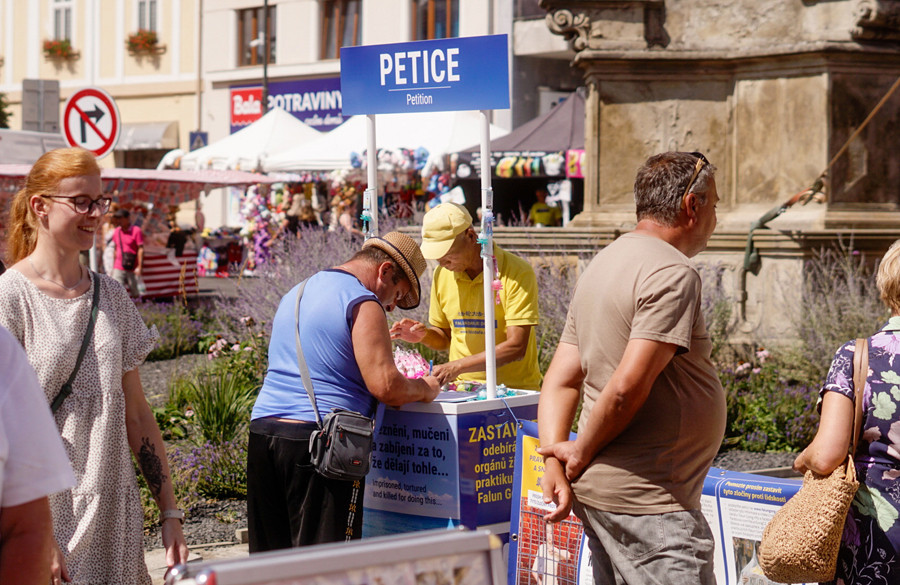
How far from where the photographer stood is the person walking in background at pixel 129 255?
59.9 ft

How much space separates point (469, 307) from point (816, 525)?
7.24 feet

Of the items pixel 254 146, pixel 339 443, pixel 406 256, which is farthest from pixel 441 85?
pixel 254 146

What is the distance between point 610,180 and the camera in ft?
32.7

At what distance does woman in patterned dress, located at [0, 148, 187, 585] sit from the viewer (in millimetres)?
3027

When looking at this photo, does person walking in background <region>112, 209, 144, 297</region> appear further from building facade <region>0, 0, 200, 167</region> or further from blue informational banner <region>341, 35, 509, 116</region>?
building facade <region>0, 0, 200, 167</region>

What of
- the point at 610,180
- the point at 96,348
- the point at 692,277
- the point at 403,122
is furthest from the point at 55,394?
the point at 403,122

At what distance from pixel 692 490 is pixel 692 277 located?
0.60 meters

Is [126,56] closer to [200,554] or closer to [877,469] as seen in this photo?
[200,554]

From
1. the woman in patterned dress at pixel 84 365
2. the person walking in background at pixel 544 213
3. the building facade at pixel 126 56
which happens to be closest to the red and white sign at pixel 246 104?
the building facade at pixel 126 56

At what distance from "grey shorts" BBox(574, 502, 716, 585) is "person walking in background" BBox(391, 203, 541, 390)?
163cm

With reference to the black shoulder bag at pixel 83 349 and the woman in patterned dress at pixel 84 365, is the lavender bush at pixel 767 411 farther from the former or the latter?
the black shoulder bag at pixel 83 349

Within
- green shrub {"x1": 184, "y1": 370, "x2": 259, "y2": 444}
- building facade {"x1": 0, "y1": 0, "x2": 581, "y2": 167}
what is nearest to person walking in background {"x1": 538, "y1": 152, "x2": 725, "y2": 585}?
green shrub {"x1": 184, "y1": 370, "x2": 259, "y2": 444}

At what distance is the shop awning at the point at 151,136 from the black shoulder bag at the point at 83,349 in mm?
36968

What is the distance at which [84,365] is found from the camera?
308cm
